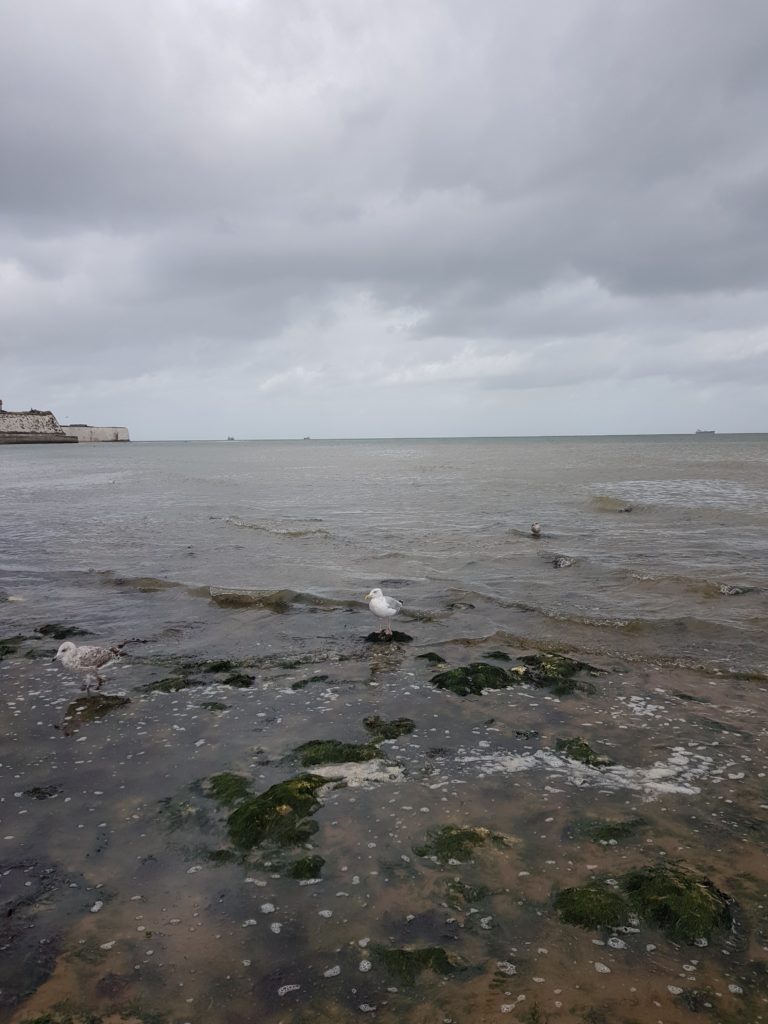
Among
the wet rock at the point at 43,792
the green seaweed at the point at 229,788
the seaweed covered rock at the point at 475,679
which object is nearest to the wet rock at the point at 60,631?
the wet rock at the point at 43,792

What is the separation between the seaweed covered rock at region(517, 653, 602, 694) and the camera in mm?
8953

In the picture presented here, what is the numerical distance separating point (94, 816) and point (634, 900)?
4.86 metres

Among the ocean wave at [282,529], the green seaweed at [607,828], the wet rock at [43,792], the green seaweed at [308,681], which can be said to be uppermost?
the ocean wave at [282,529]

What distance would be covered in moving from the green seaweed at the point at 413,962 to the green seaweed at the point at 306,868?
0.93 m

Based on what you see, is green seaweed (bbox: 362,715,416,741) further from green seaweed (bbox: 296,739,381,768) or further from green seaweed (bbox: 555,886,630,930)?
green seaweed (bbox: 555,886,630,930)

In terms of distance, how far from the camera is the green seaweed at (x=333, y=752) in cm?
688

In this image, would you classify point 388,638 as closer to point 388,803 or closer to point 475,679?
point 475,679

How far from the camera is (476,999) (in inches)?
153

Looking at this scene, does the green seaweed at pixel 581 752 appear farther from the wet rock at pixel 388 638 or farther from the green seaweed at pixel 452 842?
the wet rock at pixel 388 638

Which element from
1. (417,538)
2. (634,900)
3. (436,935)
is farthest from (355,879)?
(417,538)

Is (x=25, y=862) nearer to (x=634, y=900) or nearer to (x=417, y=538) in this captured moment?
(x=634, y=900)

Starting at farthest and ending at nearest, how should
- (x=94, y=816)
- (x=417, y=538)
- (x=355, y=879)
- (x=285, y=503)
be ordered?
(x=285, y=503) < (x=417, y=538) < (x=94, y=816) < (x=355, y=879)

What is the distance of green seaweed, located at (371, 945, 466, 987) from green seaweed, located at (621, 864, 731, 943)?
1528 millimetres

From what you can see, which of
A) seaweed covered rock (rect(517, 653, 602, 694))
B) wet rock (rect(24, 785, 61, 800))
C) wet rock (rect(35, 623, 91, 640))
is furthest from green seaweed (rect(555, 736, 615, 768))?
wet rock (rect(35, 623, 91, 640))
